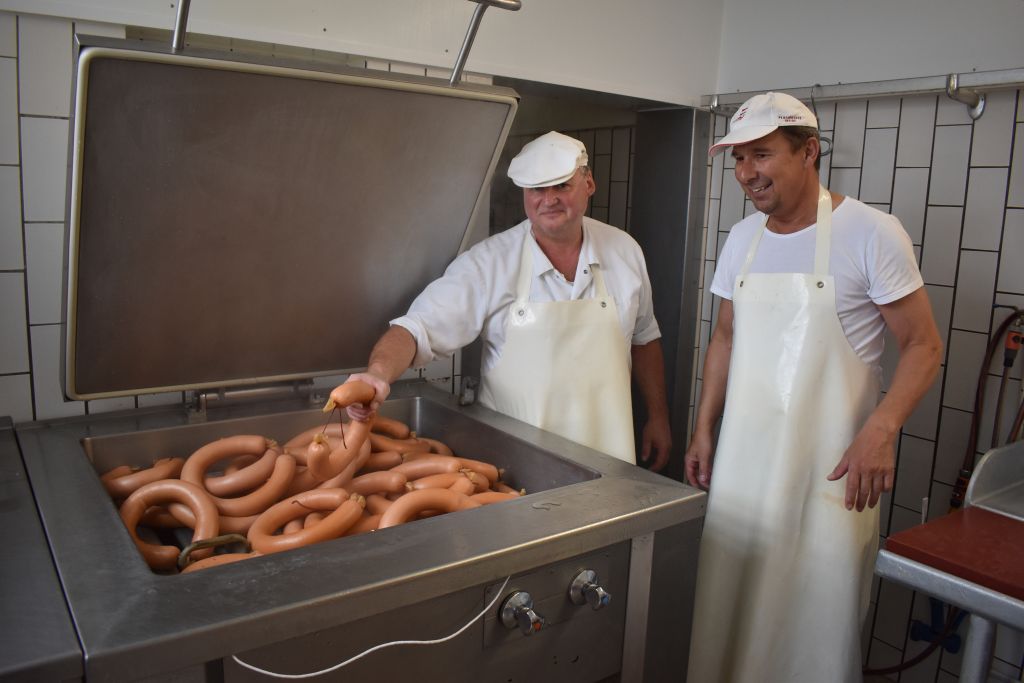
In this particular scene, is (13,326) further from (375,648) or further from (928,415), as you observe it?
(928,415)

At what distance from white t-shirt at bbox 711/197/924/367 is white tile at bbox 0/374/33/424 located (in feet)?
5.76

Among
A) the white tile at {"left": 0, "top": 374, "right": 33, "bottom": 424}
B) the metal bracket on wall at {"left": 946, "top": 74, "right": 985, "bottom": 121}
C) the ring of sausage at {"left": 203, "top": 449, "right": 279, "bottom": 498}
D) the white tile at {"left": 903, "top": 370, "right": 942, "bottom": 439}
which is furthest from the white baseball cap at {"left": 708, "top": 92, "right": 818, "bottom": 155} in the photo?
the white tile at {"left": 0, "top": 374, "right": 33, "bottom": 424}

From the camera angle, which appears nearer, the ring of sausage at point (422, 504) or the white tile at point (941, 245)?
the ring of sausage at point (422, 504)

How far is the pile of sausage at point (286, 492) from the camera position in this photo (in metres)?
1.32

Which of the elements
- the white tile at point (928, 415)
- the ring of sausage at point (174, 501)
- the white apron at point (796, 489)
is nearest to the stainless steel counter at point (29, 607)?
the ring of sausage at point (174, 501)

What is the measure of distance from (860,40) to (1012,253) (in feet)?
2.67

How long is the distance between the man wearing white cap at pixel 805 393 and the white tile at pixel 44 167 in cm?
149

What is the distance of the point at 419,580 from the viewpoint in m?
1.09

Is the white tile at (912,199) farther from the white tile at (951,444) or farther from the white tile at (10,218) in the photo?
the white tile at (10,218)

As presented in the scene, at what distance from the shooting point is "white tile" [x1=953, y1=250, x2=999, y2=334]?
A: 2174 mm

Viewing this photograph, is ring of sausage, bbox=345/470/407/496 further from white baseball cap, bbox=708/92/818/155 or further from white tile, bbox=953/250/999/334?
white tile, bbox=953/250/999/334

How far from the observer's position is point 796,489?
6.30 ft

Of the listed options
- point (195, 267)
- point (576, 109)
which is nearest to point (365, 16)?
point (195, 267)

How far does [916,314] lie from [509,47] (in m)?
1.29
